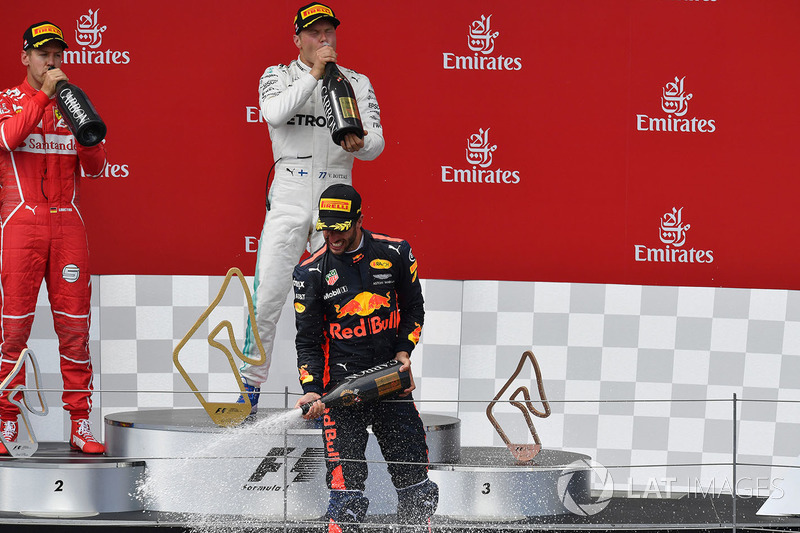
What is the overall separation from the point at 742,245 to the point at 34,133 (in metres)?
2.83

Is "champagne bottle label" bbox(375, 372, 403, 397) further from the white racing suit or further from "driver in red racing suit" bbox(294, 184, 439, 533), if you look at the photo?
the white racing suit

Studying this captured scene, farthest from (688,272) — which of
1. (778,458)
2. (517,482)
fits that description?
(517,482)

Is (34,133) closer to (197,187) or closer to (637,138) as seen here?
(197,187)

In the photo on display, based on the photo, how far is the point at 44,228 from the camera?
332cm

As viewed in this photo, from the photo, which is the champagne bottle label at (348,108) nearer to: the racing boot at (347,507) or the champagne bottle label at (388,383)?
the champagne bottle label at (388,383)

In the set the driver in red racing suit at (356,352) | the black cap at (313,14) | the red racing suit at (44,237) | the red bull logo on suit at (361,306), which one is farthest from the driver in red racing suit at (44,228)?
the red bull logo on suit at (361,306)

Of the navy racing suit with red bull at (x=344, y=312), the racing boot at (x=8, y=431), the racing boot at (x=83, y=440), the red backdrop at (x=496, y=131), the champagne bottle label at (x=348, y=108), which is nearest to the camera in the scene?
the navy racing suit with red bull at (x=344, y=312)

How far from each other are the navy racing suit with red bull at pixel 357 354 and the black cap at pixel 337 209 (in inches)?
5.8

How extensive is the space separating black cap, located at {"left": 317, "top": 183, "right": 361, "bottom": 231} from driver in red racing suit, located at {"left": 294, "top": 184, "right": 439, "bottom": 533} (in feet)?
0.09

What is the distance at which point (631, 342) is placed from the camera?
397 cm

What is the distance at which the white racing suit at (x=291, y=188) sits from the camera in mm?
3385

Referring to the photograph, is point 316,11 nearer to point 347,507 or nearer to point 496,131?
point 496,131

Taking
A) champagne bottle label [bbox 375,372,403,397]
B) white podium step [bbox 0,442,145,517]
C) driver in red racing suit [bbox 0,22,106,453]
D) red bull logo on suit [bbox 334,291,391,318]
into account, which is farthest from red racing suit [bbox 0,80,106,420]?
champagne bottle label [bbox 375,372,403,397]

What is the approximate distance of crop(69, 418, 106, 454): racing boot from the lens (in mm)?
3344
